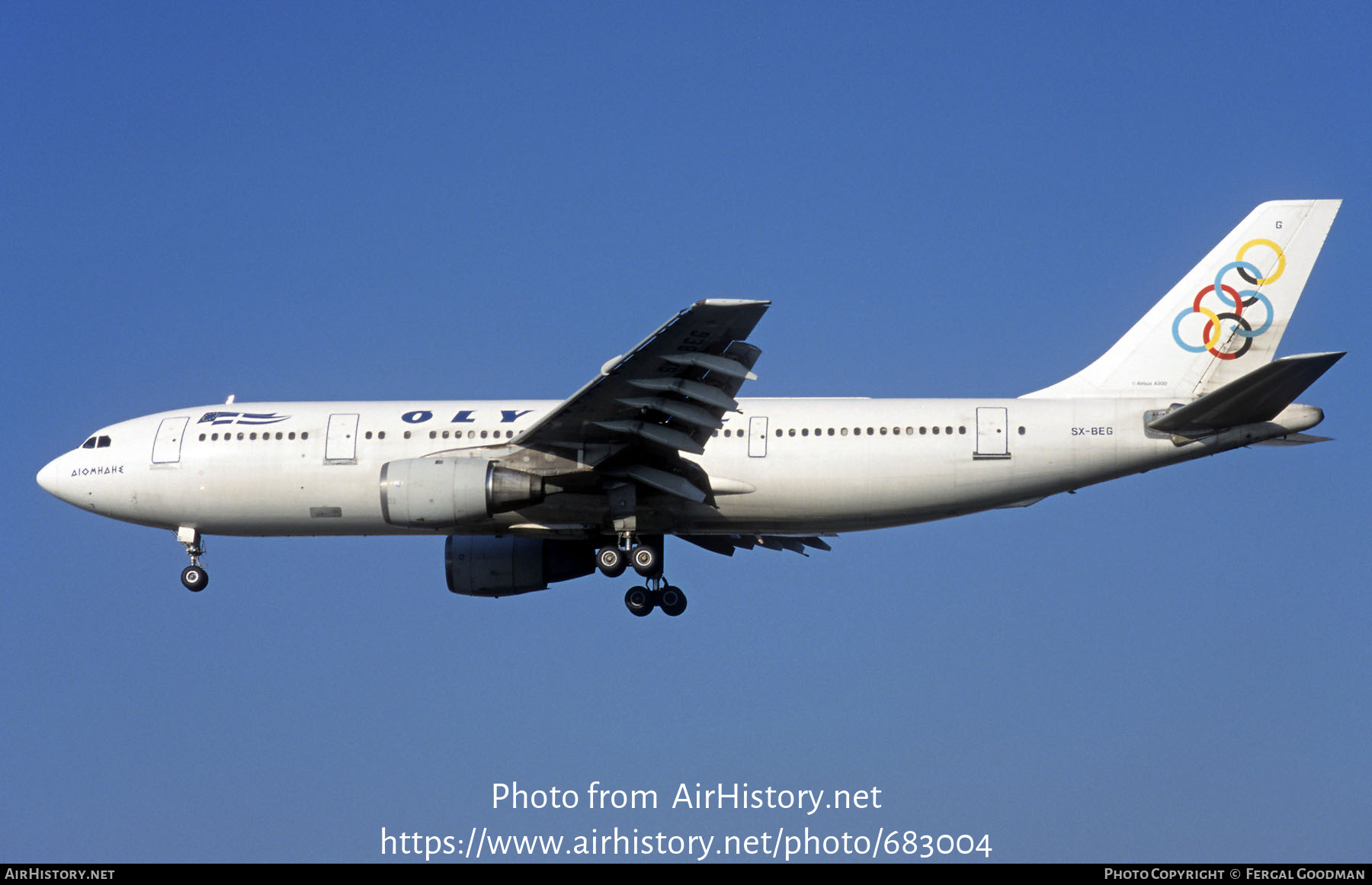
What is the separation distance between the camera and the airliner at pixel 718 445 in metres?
26.6

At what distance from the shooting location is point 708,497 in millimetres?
28469

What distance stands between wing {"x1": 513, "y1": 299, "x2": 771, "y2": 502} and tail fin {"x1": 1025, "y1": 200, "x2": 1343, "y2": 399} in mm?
6305

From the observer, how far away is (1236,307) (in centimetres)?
2830

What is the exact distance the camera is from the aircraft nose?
105ft

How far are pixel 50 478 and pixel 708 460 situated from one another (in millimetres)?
13767

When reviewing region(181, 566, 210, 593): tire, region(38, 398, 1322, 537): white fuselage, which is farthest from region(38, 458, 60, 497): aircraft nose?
region(181, 566, 210, 593): tire

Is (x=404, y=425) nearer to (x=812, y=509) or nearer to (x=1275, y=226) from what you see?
(x=812, y=509)

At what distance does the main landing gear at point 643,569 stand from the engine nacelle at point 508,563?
2.00 m

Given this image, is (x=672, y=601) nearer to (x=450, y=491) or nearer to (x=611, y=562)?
(x=611, y=562)

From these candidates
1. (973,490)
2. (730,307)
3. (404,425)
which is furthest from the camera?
(404,425)

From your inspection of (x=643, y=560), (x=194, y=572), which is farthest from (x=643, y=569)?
(x=194, y=572)

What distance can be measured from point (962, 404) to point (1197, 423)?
13.2 ft

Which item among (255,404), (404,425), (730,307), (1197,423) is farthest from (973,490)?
(255,404)

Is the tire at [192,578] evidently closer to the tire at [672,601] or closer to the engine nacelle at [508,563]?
the engine nacelle at [508,563]
